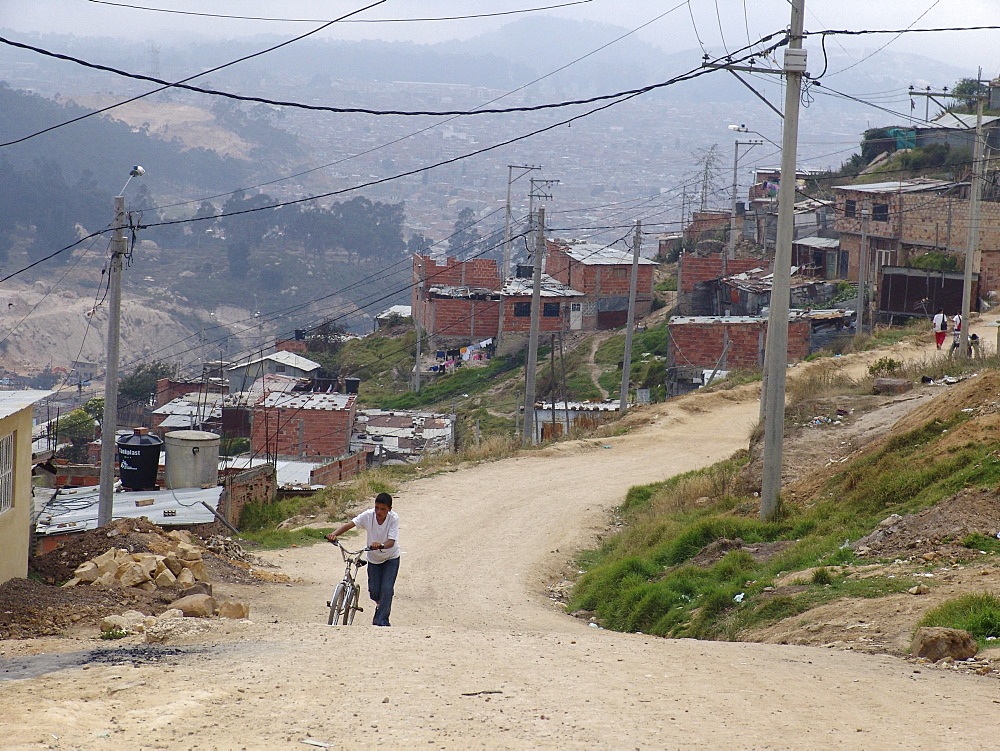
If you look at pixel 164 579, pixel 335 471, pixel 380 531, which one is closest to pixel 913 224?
pixel 335 471

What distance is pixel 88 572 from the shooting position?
10.3 m

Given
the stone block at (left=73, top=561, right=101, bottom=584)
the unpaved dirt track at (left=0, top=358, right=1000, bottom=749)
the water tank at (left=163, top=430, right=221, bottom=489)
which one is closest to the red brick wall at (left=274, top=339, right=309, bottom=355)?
the water tank at (left=163, top=430, right=221, bottom=489)

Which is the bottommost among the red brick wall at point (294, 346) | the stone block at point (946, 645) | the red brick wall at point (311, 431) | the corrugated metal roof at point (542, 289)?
the red brick wall at point (311, 431)

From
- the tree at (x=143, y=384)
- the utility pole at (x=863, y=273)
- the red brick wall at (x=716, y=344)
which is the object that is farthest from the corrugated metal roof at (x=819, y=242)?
the tree at (x=143, y=384)

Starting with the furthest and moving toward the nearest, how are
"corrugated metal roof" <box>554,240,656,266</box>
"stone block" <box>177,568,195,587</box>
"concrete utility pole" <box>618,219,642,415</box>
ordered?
"corrugated metal roof" <box>554,240,656,266</box> → "concrete utility pole" <box>618,219,642,415</box> → "stone block" <box>177,568,195,587</box>

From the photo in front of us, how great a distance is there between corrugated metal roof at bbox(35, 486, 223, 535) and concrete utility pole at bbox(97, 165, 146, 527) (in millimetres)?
411

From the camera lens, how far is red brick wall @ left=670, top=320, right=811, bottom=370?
122ft

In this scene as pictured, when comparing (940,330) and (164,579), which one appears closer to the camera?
(164,579)

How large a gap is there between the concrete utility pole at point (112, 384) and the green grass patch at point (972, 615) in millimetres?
10616

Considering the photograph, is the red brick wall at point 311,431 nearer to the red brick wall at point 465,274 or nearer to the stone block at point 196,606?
the stone block at point 196,606

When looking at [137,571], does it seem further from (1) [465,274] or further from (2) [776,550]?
(1) [465,274]

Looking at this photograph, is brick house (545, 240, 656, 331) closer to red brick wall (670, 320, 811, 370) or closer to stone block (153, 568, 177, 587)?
red brick wall (670, 320, 811, 370)

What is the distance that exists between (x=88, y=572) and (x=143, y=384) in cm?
5172

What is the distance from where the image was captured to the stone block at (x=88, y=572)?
10258 mm
